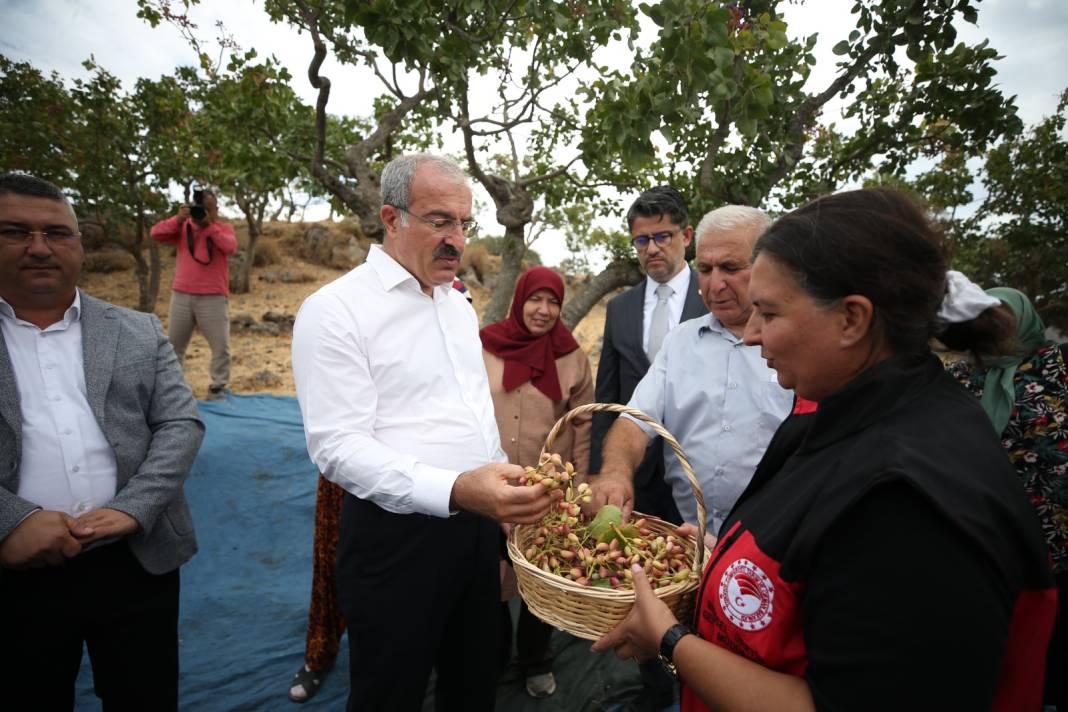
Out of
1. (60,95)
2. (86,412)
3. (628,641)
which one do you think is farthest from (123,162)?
(628,641)

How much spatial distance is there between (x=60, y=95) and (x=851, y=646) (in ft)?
51.9

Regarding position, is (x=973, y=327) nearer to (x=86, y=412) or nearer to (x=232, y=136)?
(x=86, y=412)

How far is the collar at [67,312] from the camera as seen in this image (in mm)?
1968

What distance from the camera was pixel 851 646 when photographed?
0.93m

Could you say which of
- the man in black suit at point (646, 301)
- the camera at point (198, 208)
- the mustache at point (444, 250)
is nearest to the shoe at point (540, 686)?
the man in black suit at point (646, 301)

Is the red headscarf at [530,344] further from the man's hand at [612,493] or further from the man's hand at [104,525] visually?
the man's hand at [104,525]

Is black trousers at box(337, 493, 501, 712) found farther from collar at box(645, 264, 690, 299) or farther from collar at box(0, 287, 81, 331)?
collar at box(645, 264, 690, 299)

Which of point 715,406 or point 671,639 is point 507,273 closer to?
point 715,406

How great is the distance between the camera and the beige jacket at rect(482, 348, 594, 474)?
3.23 m

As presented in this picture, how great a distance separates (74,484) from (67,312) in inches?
26.2

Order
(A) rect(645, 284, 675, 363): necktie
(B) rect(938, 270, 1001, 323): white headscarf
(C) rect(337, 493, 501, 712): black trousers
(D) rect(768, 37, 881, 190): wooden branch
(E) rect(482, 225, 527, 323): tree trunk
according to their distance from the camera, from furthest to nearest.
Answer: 1. (E) rect(482, 225, 527, 323): tree trunk
2. (D) rect(768, 37, 881, 190): wooden branch
3. (A) rect(645, 284, 675, 363): necktie
4. (C) rect(337, 493, 501, 712): black trousers
5. (B) rect(938, 270, 1001, 323): white headscarf

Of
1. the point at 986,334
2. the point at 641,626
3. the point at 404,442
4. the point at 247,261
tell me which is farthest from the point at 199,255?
the point at 247,261

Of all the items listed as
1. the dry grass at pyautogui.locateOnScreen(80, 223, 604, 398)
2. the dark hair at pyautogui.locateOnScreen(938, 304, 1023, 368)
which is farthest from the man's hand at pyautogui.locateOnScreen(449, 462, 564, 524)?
the dry grass at pyautogui.locateOnScreen(80, 223, 604, 398)

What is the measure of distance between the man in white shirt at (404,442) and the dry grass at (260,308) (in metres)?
7.11
